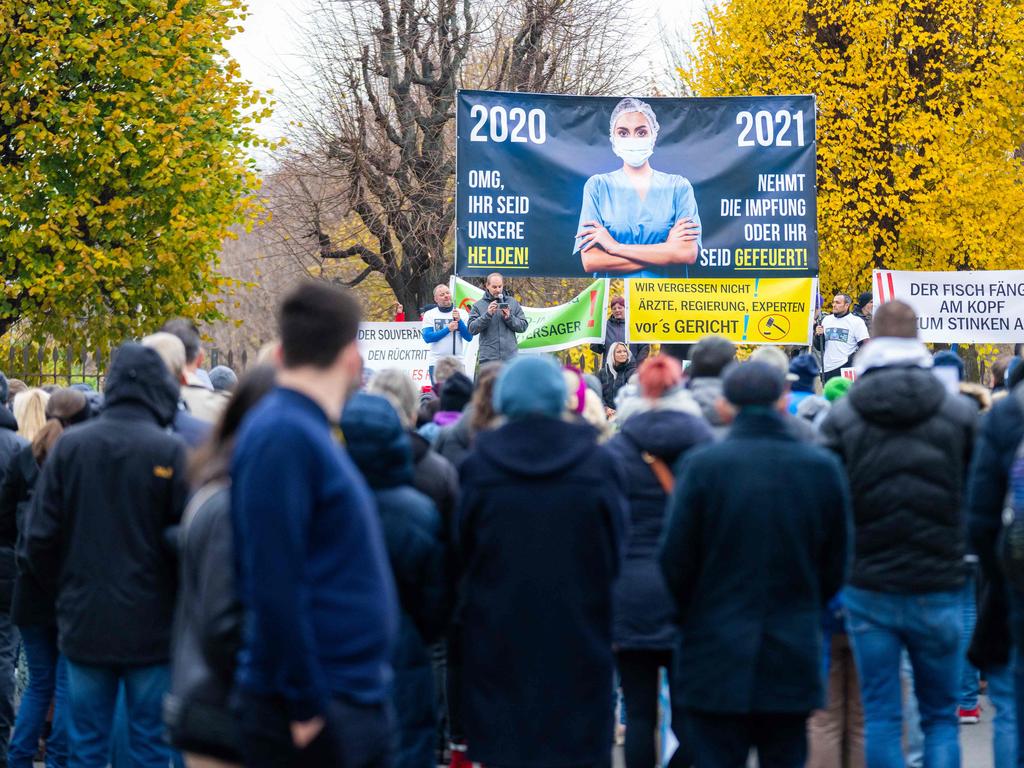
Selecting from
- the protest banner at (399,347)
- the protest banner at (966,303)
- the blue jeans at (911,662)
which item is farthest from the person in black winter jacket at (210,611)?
the protest banner at (966,303)

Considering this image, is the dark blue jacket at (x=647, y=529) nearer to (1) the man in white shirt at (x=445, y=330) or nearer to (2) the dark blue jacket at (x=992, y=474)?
(2) the dark blue jacket at (x=992, y=474)

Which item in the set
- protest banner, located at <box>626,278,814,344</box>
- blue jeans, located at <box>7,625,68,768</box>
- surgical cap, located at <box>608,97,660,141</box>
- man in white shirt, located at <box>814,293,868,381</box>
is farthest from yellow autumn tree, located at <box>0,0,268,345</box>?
blue jeans, located at <box>7,625,68,768</box>

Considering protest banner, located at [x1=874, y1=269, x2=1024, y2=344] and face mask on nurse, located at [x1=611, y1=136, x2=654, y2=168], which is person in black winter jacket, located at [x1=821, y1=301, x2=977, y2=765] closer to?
face mask on nurse, located at [x1=611, y1=136, x2=654, y2=168]

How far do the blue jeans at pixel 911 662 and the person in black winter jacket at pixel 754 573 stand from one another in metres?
0.95

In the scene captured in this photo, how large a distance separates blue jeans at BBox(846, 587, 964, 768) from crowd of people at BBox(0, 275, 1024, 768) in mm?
11

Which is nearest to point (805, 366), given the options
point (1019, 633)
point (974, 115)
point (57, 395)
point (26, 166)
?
point (1019, 633)

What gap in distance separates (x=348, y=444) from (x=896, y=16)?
26.3 m

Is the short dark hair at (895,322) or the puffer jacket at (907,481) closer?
the puffer jacket at (907,481)

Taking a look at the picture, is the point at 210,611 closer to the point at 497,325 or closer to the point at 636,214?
the point at 497,325

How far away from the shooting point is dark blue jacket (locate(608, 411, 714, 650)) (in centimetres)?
573

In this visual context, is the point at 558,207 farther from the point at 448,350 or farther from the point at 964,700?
the point at 964,700

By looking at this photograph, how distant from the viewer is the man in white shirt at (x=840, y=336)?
1706 centimetres

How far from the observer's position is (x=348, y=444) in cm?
502

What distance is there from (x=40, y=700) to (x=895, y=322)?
4.30 m
